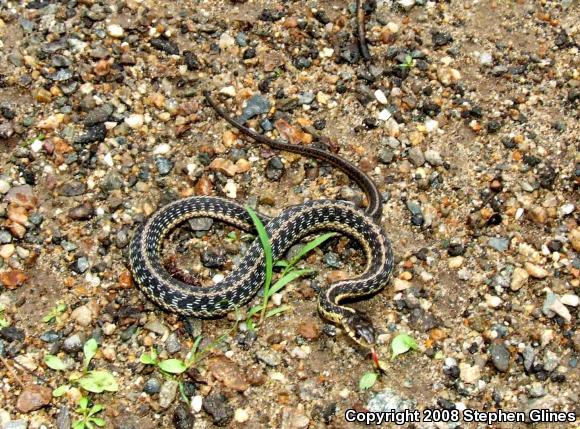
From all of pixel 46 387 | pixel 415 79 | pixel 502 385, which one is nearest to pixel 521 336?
pixel 502 385

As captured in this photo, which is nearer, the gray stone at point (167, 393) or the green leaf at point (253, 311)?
the gray stone at point (167, 393)

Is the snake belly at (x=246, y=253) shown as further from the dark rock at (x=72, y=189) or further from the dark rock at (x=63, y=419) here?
the dark rock at (x=63, y=419)

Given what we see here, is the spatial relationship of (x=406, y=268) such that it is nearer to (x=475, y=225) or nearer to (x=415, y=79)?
(x=475, y=225)

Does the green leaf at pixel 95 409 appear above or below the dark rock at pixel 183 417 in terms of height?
below

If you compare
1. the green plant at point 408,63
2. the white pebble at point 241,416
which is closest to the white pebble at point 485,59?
the green plant at point 408,63

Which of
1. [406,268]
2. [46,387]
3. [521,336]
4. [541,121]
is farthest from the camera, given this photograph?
[541,121]

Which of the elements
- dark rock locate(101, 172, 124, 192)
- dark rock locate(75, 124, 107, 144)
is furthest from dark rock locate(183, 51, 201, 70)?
dark rock locate(101, 172, 124, 192)

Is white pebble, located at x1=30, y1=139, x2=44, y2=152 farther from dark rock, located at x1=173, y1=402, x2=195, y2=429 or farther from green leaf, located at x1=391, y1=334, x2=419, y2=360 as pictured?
green leaf, located at x1=391, y1=334, x2=419, y2=360
